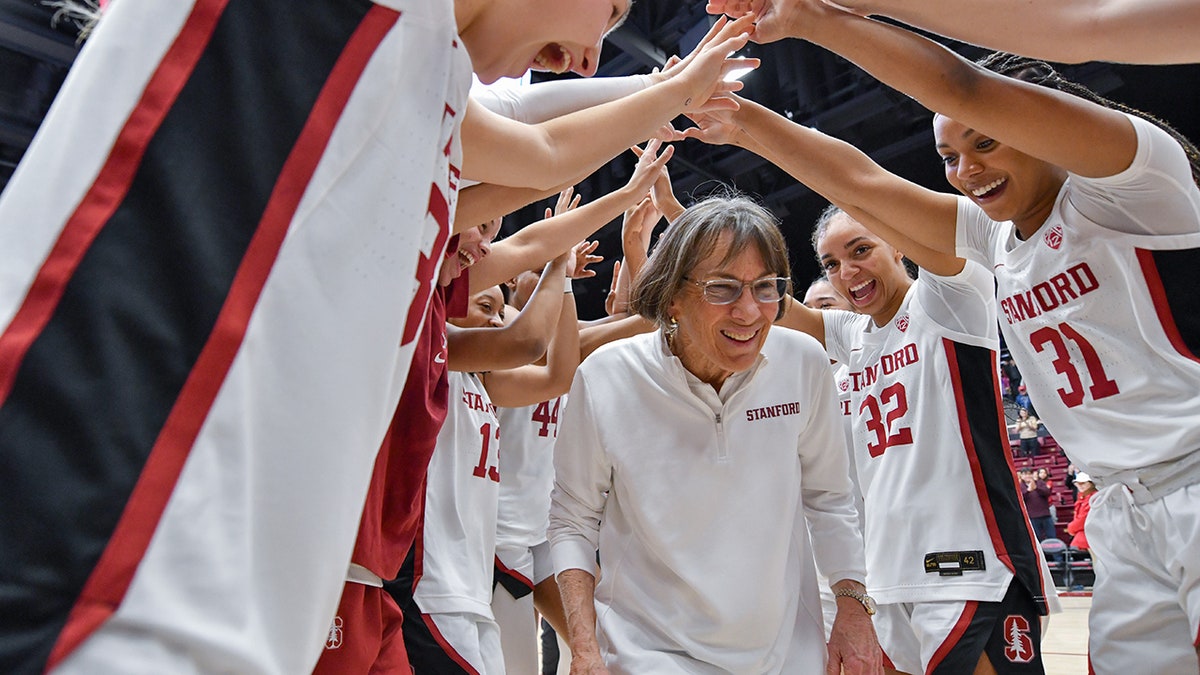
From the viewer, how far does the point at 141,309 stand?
689 millimetres

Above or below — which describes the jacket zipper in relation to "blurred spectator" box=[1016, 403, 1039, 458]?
below

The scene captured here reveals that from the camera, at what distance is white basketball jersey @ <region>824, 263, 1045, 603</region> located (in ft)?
9.37

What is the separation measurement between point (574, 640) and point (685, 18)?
330 inches

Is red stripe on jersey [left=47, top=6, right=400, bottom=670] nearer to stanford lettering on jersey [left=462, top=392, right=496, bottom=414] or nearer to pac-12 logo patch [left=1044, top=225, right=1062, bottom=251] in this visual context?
pac-12 logo patch [left=1044, top=225, right=1062, bottom=251]

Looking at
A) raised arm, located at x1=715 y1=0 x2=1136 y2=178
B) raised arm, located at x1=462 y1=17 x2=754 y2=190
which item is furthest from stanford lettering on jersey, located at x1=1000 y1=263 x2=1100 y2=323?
raised arm, located at x1=462 y1=17 x2=754 y2=190

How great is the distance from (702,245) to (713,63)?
582 mm

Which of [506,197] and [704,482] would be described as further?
[704,482]

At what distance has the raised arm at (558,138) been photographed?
121 cm

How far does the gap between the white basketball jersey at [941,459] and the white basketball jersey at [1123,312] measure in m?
0.73

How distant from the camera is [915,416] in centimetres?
316

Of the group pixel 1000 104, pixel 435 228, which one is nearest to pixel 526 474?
pixel 1000 104

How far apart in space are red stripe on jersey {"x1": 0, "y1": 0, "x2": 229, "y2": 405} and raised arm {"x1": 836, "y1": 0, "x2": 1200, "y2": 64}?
1.69m

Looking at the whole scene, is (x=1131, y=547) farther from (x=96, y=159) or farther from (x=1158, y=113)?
(x=1158, y=113)

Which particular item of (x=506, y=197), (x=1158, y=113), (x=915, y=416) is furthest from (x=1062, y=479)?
(x=506, y=197)
